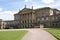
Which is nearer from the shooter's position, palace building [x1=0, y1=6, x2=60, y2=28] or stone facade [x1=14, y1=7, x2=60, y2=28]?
palace building [x1=0, y1=6, x2=60, y2=28]

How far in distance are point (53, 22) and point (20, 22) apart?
19.6 m

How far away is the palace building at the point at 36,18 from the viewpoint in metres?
81.1

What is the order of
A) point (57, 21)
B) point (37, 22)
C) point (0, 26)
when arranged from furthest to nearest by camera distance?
point (0, 26) < point (37, 22) < point (57, 21)

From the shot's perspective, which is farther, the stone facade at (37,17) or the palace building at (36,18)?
the stone facade at (37,17)

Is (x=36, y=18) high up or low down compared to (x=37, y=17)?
down

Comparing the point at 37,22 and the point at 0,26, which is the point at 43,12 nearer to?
the point at 37,22

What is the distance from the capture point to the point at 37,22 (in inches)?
3393

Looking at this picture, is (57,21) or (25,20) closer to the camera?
(57,21)

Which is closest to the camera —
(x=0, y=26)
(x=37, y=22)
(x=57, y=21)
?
(x=57, y=21)

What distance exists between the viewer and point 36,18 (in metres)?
88.4

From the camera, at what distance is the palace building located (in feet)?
266

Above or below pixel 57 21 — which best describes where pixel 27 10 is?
above

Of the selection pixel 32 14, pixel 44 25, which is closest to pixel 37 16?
pixel 32 14

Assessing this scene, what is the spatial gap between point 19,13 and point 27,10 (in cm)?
545
